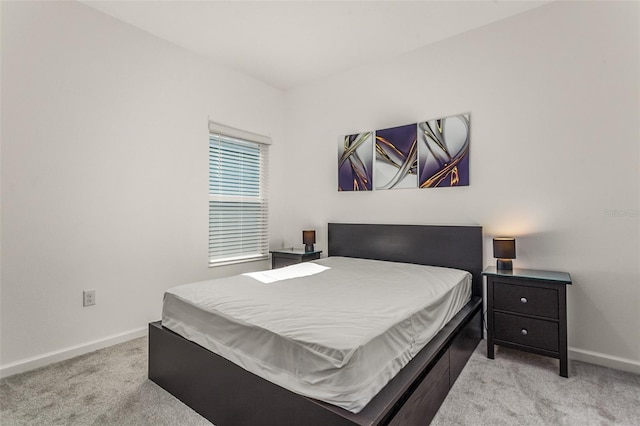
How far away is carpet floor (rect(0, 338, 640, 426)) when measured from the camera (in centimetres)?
167

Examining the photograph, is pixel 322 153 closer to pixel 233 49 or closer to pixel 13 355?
pixel 233 49

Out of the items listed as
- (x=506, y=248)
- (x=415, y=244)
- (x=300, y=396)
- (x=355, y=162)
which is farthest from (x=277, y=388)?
(x=355, y=162)

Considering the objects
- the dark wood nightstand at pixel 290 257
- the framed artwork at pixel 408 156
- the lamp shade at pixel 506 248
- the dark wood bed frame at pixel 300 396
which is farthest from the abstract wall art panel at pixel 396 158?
the dark wood nightstand at pixel 290 257

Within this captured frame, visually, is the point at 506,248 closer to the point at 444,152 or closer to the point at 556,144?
the point at 556,144

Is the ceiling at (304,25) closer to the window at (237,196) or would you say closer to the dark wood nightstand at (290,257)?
the window at (237,196)

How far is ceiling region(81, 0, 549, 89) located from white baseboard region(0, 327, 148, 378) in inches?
103

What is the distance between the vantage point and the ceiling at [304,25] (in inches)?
99.4

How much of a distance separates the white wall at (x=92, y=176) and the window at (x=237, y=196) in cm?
16

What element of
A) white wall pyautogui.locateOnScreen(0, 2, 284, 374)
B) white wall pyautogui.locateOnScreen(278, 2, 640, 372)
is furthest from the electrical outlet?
white wall pyautogui.locateOnScreen(278, 2, 640, 372)

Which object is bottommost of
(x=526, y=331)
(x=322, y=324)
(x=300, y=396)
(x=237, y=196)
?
(x=526, y=331)

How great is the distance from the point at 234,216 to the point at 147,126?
4.21 feet

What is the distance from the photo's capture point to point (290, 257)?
11.9 feet

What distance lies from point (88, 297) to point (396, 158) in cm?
295

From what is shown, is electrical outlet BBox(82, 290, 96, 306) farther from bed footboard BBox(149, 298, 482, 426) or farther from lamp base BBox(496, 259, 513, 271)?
lamp base BBox(496, 259, 513, 271)
